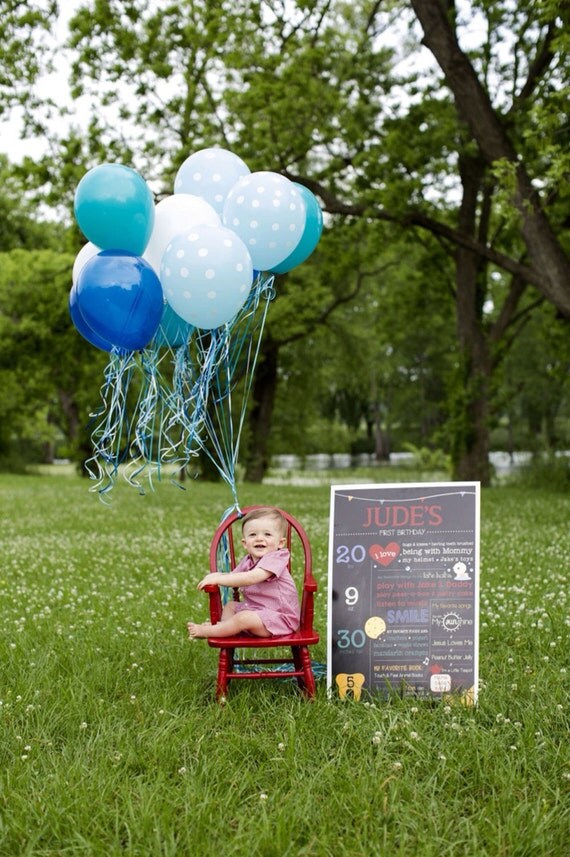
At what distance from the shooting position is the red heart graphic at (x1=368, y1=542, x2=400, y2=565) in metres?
4.93

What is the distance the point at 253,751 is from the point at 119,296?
2445mm

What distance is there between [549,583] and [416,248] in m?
20.8

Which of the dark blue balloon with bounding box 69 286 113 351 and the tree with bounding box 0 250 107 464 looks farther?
the tree with bounding box 0 250 107 464

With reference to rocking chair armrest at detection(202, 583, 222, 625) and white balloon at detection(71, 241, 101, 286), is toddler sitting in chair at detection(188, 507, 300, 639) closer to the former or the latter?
rocking chair armrest at detection(202, 583, 222, 625)

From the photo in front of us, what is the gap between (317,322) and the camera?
26500mm

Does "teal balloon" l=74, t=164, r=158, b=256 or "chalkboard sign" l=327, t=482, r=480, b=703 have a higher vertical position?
"teal balloon" l=74, t=164, r=158, b=256

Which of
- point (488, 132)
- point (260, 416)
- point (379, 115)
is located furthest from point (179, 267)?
point (260, 416)

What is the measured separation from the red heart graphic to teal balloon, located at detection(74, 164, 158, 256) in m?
2.20

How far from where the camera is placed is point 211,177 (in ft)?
17.9

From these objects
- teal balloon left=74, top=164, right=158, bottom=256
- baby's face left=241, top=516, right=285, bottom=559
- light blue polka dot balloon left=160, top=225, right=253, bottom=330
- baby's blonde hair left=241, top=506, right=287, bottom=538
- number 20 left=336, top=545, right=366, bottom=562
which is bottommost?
number 20 left=336, top=545, right=366, bottom=562

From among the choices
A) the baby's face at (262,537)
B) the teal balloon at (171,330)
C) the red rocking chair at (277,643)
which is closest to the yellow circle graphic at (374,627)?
the red rocking chair at (277,643)

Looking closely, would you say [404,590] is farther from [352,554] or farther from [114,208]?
[114,208]

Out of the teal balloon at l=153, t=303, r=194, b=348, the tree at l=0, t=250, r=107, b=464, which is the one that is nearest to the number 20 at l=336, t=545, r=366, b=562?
the teal balloon at l=153, t=303, r=194, b=348

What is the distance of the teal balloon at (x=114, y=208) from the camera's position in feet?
15.4
